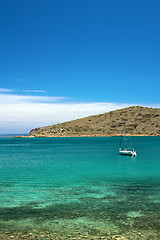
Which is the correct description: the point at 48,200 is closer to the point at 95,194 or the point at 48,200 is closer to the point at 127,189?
the point at 95,194

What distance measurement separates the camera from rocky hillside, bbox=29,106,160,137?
520ft

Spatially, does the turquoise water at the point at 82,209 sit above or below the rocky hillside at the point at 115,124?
below

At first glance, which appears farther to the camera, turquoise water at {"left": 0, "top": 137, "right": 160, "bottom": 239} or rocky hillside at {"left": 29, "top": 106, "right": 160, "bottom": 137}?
rocky hillside at {"left": 29, "top": 106, "right": 160, "bottom": 137}

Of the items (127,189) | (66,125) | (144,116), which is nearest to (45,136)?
(66,125)

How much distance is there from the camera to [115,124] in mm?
166750

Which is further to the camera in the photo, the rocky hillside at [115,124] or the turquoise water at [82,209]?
the rocky hillside at [115,124]

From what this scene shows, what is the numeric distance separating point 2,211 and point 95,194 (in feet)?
23.4

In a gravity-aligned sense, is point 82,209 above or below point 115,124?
below

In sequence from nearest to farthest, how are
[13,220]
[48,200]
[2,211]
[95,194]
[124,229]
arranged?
1. [124,229]
2. [13,220]
3. [2,211]
4. [48,200]
5. [95,194]

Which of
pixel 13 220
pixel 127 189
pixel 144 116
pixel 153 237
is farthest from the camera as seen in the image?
pixel 144 116

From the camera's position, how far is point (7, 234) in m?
11.7

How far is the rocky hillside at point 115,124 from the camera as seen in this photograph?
520ft

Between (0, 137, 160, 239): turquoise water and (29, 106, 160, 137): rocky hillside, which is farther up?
(29, 106, 160, 137): rocky hillside

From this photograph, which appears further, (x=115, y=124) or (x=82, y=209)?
(x=115, y=124)
